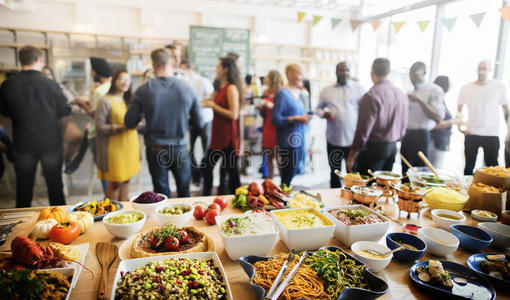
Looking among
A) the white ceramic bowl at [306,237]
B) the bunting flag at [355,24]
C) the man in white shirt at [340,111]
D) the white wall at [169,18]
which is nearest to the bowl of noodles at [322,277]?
the white ceramic bowl at [306,237]

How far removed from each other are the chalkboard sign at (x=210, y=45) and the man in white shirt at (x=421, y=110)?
109 inches

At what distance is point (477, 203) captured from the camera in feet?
5.61

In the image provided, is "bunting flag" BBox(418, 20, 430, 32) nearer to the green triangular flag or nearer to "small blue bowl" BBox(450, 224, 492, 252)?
the green triangular flag

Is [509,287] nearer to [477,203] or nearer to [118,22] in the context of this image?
[477,203]

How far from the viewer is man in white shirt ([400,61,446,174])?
9.50ft

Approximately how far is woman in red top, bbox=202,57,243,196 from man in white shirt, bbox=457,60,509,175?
6.81ft

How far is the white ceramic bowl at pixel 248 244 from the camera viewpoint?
1.13 m

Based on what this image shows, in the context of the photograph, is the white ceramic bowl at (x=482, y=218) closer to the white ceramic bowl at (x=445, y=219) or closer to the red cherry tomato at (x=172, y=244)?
the white ceramic bowl at (x=445, y=219)

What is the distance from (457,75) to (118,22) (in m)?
6.42

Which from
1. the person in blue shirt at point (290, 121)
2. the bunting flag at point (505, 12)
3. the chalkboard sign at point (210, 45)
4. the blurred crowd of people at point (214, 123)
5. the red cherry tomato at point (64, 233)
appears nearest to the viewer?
the red cherry tomato at point (64, 233)

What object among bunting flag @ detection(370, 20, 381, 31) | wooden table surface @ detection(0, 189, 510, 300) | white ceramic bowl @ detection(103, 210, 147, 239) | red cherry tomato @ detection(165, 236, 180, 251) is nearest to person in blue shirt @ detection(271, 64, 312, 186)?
bunting flag @ detection(370, 20, 381, 31)

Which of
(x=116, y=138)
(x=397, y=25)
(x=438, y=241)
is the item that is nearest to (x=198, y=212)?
(x=438, y=241)

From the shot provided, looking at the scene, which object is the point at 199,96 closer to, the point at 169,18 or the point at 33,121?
the point at 33,121

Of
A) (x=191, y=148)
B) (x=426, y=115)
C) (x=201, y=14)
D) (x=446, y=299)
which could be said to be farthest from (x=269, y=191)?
(x=201, y=14)
